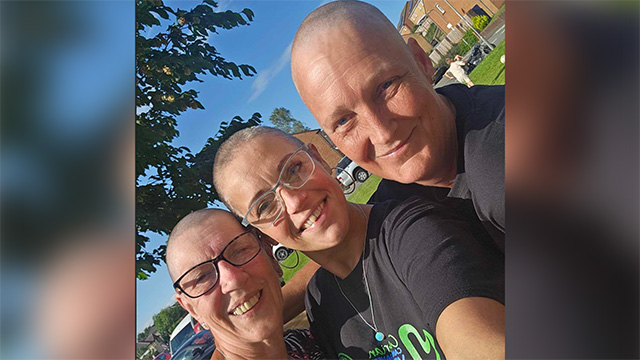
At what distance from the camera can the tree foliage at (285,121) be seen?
5.35 feet

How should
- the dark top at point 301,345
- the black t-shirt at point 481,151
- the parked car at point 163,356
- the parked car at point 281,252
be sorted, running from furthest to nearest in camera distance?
1. the parked car at point 163,356
2. the dark top at point 301,345
3. the parked car at point 281,252
4. the black t-shirt at point 481,151

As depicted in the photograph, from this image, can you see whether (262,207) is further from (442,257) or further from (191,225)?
(442,257)

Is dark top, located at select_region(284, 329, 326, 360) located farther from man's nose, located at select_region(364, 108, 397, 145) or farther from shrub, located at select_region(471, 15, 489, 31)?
shrub, located at select_region(471, 15, 489, 31)

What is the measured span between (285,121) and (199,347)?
0.90 metres

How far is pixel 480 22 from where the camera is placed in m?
1.45

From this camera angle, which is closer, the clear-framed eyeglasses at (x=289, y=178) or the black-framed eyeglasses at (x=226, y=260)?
the clear-framed eyeglasses at (x=289, y=178)

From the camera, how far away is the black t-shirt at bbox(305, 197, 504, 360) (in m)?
1.38

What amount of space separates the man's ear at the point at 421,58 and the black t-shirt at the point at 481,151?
0.05 m

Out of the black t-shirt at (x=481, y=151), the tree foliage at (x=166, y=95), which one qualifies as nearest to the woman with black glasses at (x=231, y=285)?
the tree foliage at (x=166, y=95)
